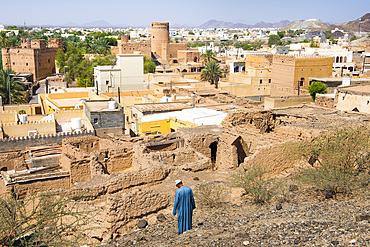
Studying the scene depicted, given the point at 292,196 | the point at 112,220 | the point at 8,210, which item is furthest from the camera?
the point at 292,196

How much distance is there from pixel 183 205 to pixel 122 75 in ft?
83.5

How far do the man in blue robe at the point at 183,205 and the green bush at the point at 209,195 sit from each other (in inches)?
55.7

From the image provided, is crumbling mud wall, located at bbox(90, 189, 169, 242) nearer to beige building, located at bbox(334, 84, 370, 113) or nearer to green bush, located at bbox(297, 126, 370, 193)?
green bush, located at bbox(297, 126, 370, 193)

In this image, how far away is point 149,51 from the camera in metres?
60.6

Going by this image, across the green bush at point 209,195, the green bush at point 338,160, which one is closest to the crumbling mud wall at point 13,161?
the green bush at point 209,195

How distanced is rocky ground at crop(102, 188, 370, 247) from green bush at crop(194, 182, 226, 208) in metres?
0.13

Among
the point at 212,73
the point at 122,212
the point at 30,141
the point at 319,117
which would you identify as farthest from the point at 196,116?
the point at 212,73

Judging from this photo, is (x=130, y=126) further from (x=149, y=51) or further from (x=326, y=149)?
(x=149, y=51)

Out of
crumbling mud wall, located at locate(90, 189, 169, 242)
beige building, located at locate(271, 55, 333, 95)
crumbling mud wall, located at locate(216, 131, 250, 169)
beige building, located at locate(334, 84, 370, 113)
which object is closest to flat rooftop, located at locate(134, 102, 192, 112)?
beige building, located at locate(334, 84, 370, 113)

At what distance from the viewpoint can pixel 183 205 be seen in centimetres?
641

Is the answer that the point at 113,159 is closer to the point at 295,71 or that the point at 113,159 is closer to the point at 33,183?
the point at 33,183

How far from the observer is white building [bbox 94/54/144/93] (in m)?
29.5

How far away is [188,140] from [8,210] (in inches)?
281

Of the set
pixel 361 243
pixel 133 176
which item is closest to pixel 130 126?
pixel 133 176
